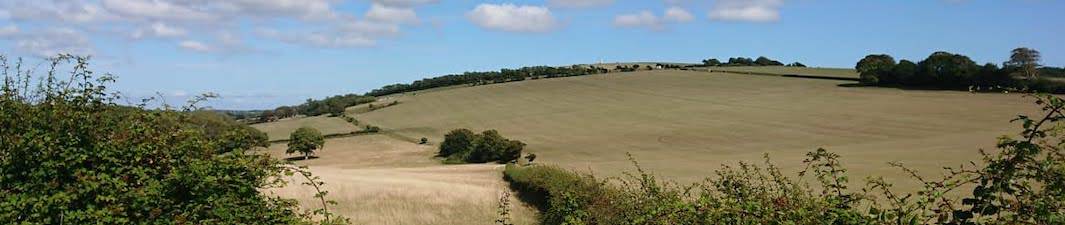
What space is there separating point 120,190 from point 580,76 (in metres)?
114

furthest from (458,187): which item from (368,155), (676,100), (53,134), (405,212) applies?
(676,100)

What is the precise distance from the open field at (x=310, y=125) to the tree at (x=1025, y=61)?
217 feet

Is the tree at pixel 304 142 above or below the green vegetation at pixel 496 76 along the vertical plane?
below

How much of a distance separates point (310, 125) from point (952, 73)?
68110 millimetres

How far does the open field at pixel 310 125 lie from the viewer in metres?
81.8

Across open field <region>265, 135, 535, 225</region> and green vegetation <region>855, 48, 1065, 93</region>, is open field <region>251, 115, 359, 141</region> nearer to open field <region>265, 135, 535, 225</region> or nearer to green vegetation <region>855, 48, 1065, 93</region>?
open field <region>265, 135, 535, 225</region>

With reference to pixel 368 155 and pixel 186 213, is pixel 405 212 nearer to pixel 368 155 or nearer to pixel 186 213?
pixel 186 213

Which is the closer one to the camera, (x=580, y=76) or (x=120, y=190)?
(x=120, y=190)

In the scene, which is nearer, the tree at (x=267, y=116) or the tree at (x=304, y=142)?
the tree at (x=304, y=142)

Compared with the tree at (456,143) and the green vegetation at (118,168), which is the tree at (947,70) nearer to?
the tree at (456,143)

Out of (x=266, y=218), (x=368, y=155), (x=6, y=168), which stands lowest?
(x=368, y=155)

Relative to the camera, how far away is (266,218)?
7398mm

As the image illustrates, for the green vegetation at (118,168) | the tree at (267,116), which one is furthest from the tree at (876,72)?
the green vegetation at (118,168)

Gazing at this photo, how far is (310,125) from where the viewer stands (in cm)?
8731
